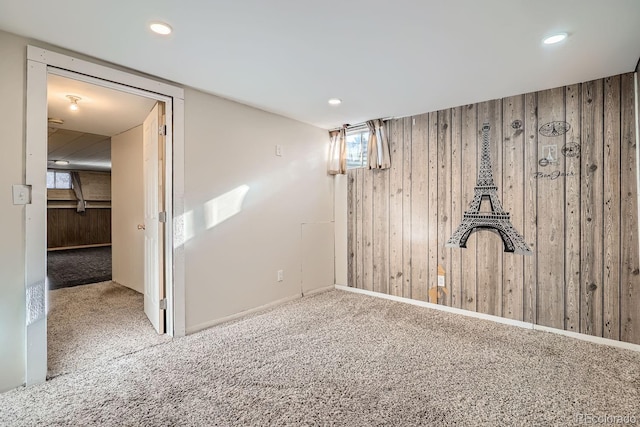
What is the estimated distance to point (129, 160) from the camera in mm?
4633

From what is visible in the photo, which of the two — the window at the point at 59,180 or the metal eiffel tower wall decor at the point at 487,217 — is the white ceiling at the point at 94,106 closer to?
the metal eiffel tower wall decor at the point at 487,217

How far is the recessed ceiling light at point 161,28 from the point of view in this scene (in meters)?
1.93

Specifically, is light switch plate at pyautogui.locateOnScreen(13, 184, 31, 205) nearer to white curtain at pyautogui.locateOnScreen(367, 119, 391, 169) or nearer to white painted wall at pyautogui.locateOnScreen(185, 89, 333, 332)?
white painted wall at pyautogui.locateOnScreen(185, 89, 333, 332)

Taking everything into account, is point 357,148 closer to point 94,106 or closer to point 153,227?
point 153,227

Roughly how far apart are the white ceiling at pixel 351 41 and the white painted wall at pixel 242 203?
0.45 meters

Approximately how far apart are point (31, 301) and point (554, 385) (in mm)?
3522

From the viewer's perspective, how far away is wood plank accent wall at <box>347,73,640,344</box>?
2684 millimetres

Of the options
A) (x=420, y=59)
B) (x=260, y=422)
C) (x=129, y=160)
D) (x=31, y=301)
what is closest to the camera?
(x=260, y=422)

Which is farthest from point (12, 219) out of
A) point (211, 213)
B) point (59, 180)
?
point (59, 180)

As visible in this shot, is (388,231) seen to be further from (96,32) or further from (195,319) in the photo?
(96,32)

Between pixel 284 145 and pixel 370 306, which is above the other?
pixel 284 145

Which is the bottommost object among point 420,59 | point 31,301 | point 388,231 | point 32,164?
point 31,301

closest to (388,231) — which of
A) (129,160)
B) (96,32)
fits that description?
(96,32)

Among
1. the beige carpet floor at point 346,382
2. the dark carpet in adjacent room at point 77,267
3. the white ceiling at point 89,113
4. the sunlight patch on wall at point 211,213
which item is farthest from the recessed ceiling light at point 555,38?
the dark carpet in adjacent room at point 77,267
